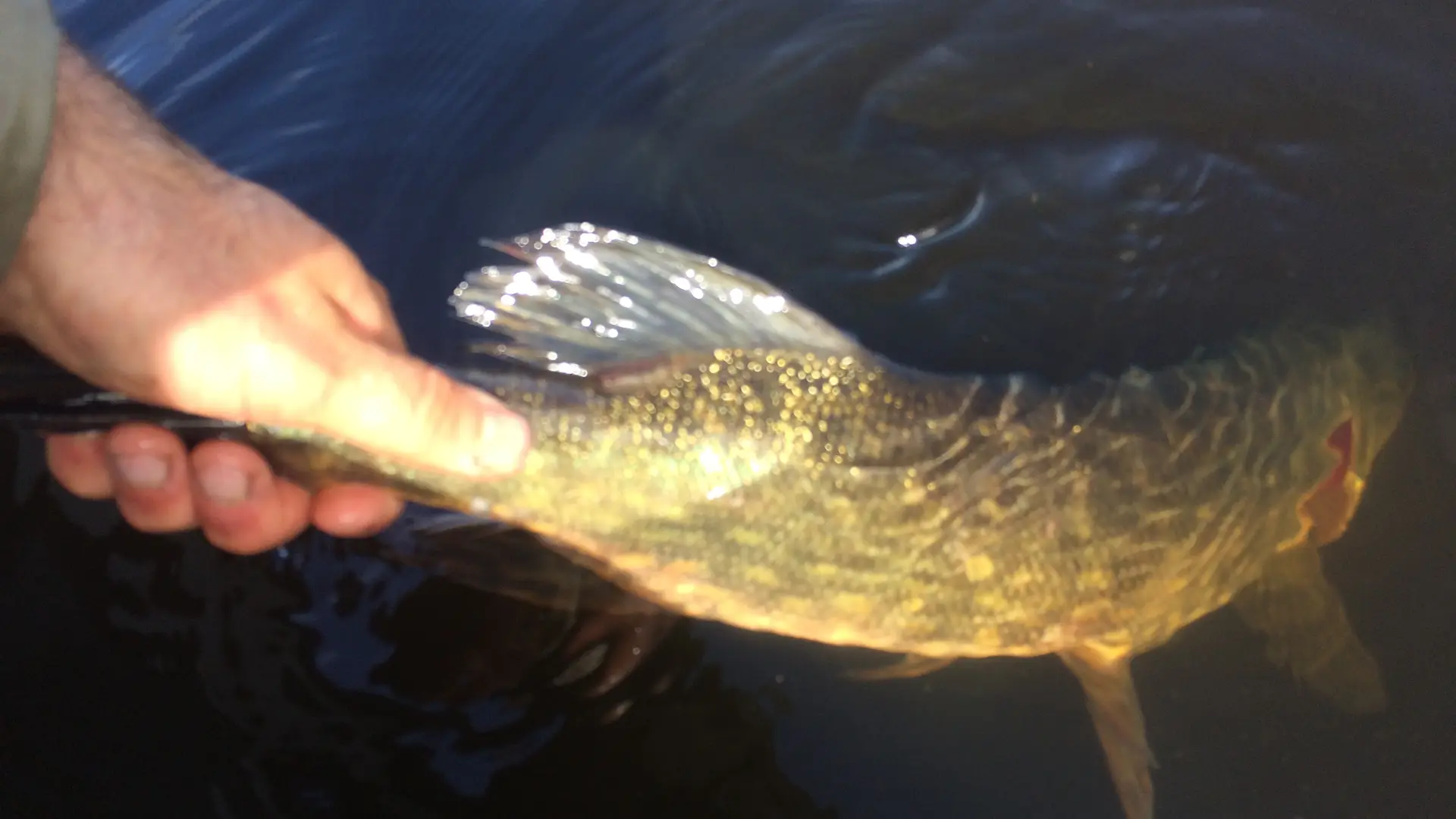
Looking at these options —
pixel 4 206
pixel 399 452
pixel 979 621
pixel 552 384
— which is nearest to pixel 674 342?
pixel 552 384

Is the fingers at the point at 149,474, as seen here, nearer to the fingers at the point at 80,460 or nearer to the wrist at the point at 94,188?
the fingers at the point at 80,460

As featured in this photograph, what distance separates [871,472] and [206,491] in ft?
4.54

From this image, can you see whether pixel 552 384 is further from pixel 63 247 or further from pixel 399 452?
pixel 63 247

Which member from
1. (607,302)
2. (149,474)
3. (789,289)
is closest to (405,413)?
(607,302)

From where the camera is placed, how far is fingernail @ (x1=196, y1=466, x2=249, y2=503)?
6.86 feet

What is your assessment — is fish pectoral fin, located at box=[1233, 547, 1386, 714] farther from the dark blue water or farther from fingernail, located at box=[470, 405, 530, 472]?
fingernail, located at box=[470, 405, 530, 472]

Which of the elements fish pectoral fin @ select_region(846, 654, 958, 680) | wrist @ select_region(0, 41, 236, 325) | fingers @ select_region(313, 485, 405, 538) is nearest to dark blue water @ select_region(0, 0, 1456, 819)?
fish pectoral fin @ select_region(846, 654, 958, 680)

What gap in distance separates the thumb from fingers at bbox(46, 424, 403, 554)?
0.34 m

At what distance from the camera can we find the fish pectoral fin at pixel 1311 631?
2.68m

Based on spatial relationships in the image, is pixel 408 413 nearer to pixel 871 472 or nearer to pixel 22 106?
pixel 22 106

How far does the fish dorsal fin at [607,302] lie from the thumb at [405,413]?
0.66 ft

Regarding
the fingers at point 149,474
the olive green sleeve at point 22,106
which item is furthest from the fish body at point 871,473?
the olive green sleeve at point 22,106

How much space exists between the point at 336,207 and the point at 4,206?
7.38 ft

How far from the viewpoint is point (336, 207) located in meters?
3.75
